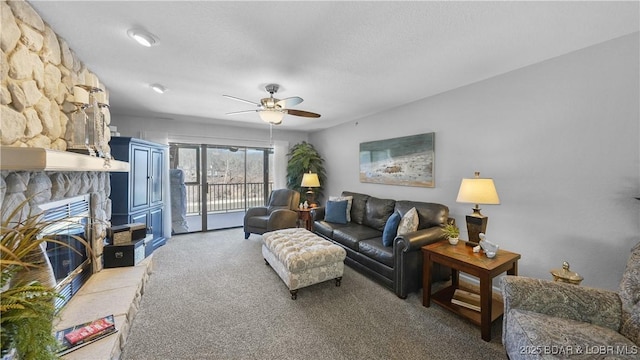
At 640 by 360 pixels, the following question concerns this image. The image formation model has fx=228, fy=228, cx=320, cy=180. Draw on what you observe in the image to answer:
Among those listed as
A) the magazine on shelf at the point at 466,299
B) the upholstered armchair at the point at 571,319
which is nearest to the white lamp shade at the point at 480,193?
the upholstered armchair at the point at 571,319

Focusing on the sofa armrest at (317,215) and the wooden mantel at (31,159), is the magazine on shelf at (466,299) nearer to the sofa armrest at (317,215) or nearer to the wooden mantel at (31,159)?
the sofa armrest at (317,215)

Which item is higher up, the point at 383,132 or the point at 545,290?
the point at 383,132

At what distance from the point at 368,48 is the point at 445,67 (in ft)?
3.03

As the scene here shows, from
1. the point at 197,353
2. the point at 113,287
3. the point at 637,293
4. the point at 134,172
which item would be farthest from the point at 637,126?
the point at 134,172

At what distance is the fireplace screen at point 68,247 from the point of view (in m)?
1.57

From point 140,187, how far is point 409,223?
12.8ft

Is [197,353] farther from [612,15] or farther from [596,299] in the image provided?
[612,15]

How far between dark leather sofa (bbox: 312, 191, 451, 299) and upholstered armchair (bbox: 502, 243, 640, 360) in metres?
0.88

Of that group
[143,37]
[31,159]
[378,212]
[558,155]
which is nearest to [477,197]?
[558,155]

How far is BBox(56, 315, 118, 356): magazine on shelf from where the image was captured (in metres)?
1.28

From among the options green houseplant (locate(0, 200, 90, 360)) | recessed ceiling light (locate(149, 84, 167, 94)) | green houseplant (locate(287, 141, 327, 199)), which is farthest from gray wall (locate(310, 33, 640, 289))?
recessed ceiling light (locate(149, 84, 167, 94))

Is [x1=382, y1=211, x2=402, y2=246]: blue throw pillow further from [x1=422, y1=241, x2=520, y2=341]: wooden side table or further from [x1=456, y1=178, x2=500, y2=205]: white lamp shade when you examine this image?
[x1=456, y1=178, x2=500, y2=205]: white lamp shade

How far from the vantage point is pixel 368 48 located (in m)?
1.97

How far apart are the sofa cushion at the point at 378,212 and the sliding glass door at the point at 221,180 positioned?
9.85ft
